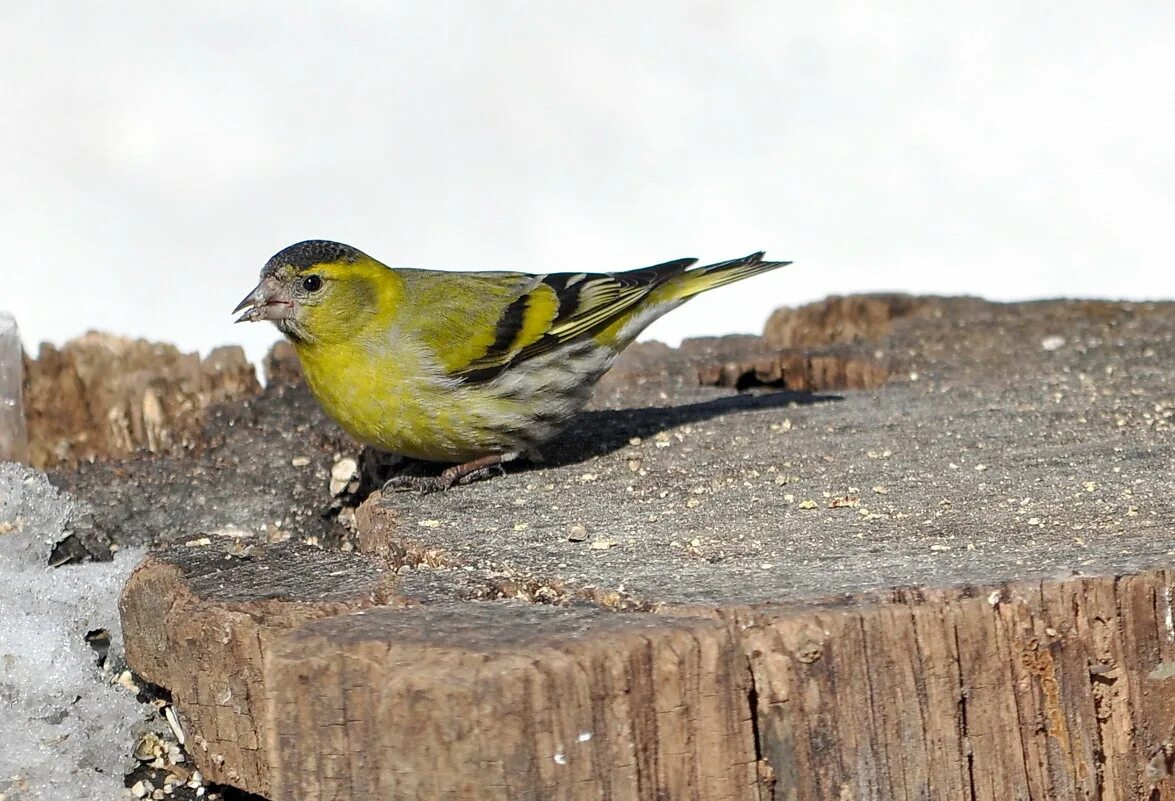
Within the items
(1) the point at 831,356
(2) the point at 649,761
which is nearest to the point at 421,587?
(2) the point at 649,761

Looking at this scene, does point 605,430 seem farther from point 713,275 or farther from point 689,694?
point 689,694

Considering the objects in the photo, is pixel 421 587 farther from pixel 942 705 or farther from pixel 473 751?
pixel 942 705

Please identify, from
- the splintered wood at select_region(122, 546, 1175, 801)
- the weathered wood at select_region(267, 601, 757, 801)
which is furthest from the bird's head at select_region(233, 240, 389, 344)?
the weathered wood at select_region(267, 601, 757, 801)

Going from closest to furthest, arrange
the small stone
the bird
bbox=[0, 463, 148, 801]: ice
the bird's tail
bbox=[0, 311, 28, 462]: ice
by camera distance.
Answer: bbox=[0, 463, 148, 801]: ice
the bird
the small stone
bbox=[0, 311, 28, 462]: ice
the bird's tail

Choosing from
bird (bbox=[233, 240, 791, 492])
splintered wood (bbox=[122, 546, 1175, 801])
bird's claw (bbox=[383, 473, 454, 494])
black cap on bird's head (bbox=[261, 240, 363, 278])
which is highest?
black cap on bird's head (bbox=[261, 240, 363, 278])

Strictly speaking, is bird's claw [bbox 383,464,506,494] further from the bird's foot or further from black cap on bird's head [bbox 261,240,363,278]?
black cap on bird's head [bbox 261,240,363,278]

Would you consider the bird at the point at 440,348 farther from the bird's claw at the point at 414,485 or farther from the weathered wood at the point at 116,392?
the weathered wood at the point at 116,392

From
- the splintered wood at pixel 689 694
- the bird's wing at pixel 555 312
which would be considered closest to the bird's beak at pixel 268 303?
the bird's wing at pixel 555 312
